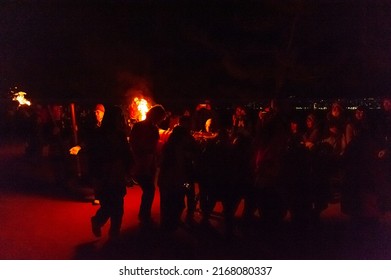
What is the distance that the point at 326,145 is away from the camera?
6750 millimetres

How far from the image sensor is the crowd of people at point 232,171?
5191mm

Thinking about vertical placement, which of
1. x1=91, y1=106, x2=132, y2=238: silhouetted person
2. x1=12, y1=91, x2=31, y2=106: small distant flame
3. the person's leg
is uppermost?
x1=12, y1=91, x2=31, y2=106: small distant flame

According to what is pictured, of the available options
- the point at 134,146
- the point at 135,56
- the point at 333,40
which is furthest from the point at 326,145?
the point at 135,56

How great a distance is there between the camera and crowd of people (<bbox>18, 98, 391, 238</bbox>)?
17.0 feet

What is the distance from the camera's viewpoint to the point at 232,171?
5504 millimetres

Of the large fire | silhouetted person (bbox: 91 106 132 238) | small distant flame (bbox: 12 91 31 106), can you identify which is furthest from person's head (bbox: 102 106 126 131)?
small distant flame (bbox: 12 91 31 106)

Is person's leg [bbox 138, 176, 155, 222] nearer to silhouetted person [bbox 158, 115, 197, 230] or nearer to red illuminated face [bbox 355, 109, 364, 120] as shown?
silhouetted person [bbox 158, 115, 197, 230]

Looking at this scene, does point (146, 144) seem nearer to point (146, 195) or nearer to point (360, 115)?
point (146, 195)

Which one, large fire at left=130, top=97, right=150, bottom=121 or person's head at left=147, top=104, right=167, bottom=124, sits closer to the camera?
person's head at left=147, top=104, right=167, bottom=124

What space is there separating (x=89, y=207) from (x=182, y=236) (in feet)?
6.24

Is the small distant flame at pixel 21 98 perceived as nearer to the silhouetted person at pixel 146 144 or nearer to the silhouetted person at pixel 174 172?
the silhouetted person at pixel 146 144

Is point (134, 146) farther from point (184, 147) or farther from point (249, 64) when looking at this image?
point (249, 64)

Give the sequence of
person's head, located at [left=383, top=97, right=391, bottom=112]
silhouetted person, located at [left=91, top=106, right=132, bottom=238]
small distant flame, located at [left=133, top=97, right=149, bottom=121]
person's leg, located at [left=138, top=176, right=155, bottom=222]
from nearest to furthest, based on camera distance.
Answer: silhouetted person, located at [left=91, top=106, right=132, bottom=238] < person's leg, located at [left=138, top=176, right=155, bottom=222] < person's head, located at [left=383, top=97, right=391, bottom=112] < small distant flame, located at [left=133, top=97, right=149, bottom=121]

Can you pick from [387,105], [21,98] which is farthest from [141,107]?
[21,98]
